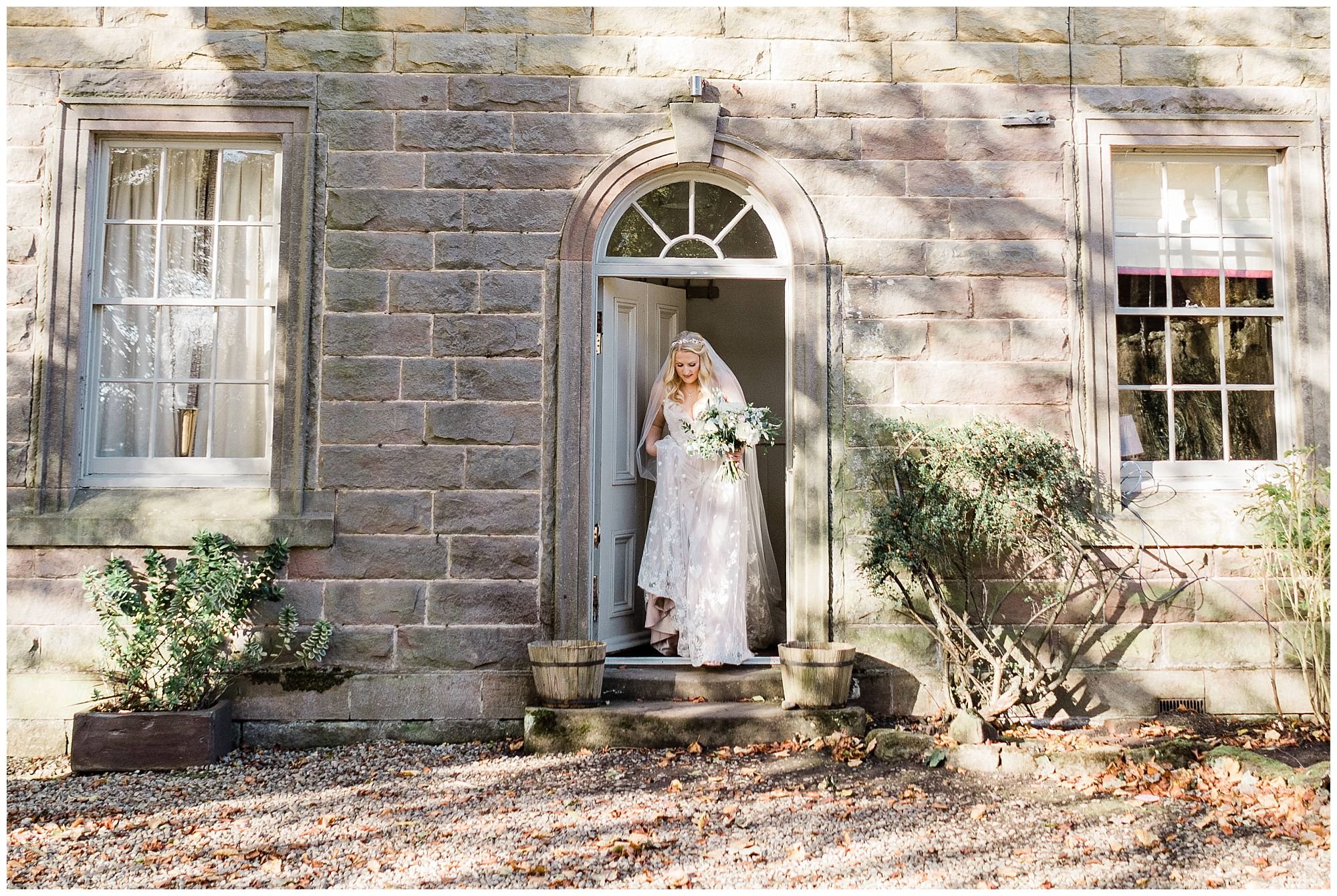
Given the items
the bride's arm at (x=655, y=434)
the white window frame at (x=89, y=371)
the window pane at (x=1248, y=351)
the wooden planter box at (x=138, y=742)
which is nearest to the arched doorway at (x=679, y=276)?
the bride's arm at (x=655, y=434)

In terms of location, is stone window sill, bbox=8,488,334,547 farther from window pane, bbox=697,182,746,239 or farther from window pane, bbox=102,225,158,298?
window pane, bbox=697,182,746,239

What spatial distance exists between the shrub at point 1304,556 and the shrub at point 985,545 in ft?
2.92

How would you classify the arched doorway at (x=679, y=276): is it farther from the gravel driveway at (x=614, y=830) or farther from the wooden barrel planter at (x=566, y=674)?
the gravel driveway at (x=614, y=830)

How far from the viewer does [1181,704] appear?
5242 mm

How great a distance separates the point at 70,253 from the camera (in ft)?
17.3

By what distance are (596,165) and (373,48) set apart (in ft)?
4.77

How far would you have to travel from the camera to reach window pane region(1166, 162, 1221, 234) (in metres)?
5.61

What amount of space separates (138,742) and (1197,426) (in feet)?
20.1

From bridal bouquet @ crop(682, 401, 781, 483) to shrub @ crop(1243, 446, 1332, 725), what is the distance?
2.72 metres

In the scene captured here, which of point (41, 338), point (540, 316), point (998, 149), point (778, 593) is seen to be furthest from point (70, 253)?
point (998, 149)

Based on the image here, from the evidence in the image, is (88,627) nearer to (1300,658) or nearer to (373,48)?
(373,48)

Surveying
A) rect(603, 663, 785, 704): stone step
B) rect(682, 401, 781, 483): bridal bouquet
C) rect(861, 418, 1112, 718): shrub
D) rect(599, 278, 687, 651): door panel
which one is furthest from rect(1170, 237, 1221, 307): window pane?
rect(603, 663, 785, 704): stone step

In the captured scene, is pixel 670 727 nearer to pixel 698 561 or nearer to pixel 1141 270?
pixel 698 561

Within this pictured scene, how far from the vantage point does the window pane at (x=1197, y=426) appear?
555cm
